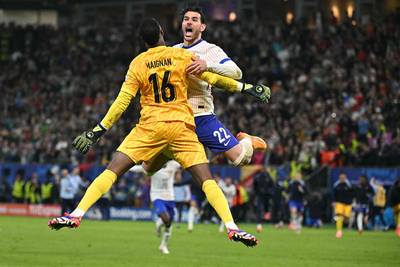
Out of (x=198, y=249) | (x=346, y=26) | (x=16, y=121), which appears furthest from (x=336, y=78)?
(x=198, y=249)

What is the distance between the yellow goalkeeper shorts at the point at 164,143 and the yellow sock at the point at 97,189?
379mm

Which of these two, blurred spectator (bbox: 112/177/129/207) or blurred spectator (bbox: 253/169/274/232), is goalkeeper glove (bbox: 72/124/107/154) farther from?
blurred spectator (bbox: 112/177/129/207)

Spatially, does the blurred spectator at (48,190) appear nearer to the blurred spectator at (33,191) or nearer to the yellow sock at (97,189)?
the blurred spectator at (33,191)

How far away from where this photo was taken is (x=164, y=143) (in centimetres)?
1253

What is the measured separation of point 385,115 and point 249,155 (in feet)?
79.2

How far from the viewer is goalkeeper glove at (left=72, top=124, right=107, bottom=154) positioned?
40.3 feet

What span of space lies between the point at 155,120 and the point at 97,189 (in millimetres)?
1146

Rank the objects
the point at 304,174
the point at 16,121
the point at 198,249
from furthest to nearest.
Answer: the point at 16,121 < the point at 304,174 < the point at 198,249

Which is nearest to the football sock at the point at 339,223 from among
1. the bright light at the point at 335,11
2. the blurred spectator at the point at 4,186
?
the bright light at the point at 335,11

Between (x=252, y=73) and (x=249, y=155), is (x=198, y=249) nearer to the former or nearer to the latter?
(x=249, y=155)

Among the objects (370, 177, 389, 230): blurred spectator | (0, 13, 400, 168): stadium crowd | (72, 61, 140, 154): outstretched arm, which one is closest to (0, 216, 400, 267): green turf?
(72, 61, 140, 154): outstretched arm

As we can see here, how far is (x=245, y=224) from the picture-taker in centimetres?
3866

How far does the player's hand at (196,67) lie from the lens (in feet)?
40.6

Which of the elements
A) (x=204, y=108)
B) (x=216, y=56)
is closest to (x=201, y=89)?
(x=204, y=108)
